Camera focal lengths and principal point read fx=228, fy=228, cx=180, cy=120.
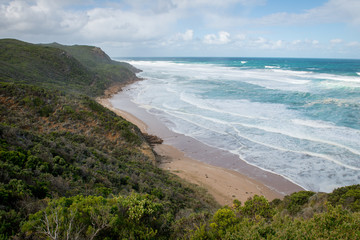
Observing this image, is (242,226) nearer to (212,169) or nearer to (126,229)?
(126,229)

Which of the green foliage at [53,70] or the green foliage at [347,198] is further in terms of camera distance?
the green foliage at [53,70]

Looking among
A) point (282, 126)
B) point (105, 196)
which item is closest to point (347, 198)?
point (105, 196)

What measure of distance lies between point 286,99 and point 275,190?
2301 cm

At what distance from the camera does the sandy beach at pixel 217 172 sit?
1223 cm

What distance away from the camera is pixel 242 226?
17.9 ft

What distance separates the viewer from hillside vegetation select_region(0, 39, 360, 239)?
16.2ft

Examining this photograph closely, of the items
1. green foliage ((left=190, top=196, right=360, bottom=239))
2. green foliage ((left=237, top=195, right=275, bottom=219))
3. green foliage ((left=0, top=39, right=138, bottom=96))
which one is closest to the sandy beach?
green foliage ((left=237, top=195, right=275, bottom=219))

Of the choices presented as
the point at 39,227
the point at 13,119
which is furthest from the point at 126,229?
the point at 13,119

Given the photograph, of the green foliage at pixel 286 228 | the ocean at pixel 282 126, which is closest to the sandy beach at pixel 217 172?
the ocean at pixel 282 126

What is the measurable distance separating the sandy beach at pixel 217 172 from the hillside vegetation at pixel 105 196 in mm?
1243

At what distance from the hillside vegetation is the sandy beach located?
1243 mm

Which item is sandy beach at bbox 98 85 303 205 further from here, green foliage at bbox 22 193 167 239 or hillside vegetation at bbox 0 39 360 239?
green foliage at bbox 22 193 167 239

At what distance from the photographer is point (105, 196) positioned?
25.3ft

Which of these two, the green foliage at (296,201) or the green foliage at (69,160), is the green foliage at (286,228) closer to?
the green foliage at (69,160)
